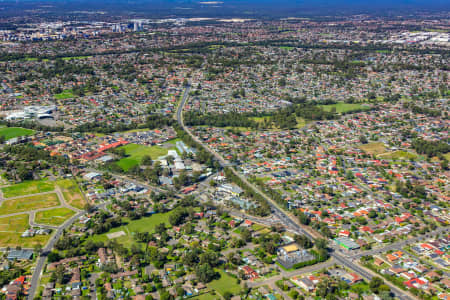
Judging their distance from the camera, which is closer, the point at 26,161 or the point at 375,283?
the point at 375,283

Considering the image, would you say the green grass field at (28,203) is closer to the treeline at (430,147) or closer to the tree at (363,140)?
the tree at (363,140)

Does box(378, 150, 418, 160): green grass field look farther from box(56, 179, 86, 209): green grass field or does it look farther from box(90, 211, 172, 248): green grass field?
box(56, 179, 86, 209): green grass field

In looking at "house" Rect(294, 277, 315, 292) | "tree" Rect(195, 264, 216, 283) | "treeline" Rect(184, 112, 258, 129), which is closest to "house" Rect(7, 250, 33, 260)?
"tree" Rect(195, 264, 216, 283)

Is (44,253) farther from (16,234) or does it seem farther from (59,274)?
(16,234)

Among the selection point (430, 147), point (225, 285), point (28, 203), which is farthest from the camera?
point (430, 147)

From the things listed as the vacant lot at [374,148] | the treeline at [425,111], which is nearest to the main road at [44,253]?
the vacant lot at [374,148]

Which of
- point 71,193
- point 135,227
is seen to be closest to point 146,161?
point 71,193

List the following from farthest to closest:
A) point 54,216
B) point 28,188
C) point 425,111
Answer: point 425,111 → point 28,188 → point 54,216

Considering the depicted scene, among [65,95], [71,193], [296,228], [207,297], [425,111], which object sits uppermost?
[425,111]
